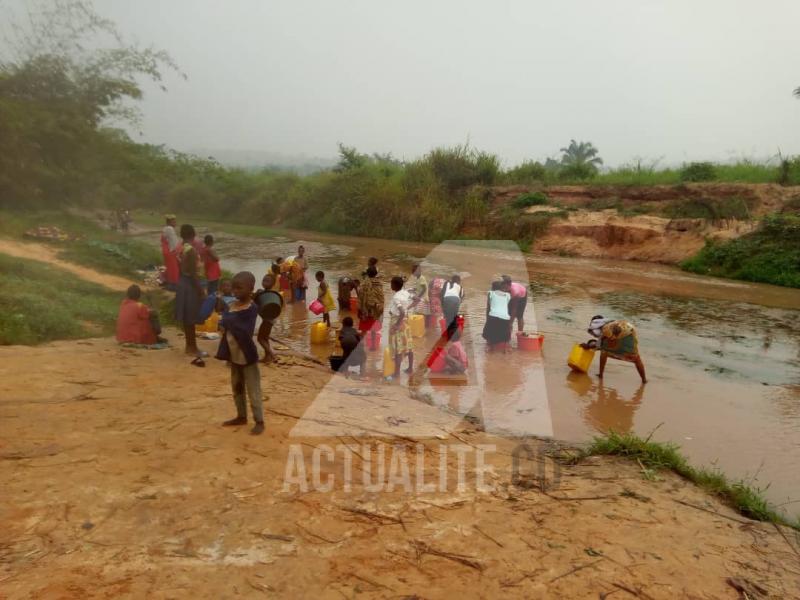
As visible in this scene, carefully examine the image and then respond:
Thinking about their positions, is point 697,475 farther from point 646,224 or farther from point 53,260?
point 646,224

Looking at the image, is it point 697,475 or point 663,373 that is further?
point 663,373

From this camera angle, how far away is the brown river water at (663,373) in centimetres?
594

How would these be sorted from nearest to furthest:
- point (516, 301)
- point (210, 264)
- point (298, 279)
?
1. point (210, 264)
2. point (516, 301)
3. point (298, 279)

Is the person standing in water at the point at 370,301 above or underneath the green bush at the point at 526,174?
underneath

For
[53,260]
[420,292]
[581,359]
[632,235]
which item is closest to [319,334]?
[420,292]

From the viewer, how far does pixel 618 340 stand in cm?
734

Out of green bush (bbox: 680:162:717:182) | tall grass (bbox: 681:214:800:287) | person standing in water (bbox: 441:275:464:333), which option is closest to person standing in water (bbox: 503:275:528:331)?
person standing in water (bbox: 441:275:464:333)

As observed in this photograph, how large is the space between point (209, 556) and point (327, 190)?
32.1 metres

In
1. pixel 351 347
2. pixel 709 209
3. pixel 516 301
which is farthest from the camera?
pixel 709 209

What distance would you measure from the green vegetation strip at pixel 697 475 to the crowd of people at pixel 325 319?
2576 millimetres

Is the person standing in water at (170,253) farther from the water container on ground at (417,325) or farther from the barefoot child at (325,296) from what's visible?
the water container on ground at (417,325)

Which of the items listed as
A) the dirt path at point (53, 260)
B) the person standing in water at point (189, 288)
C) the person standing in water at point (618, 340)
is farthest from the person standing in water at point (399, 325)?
the dirt path at point (53, 260)

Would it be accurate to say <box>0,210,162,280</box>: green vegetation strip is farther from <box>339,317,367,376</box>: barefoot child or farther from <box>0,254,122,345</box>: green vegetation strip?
<box>339,317,367,376</box>: barefoot child

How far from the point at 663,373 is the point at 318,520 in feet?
21.6
